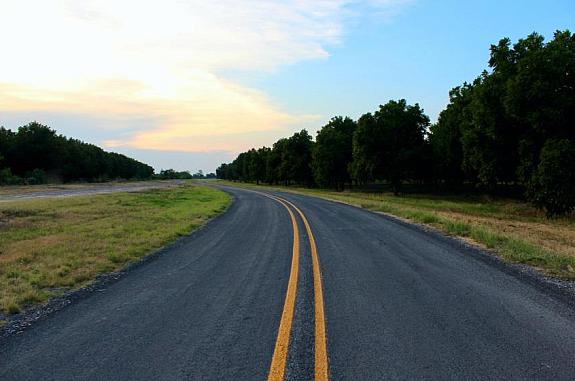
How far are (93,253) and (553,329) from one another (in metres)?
10.8

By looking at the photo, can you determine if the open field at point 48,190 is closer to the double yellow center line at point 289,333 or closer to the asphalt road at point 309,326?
the asphalt road at point 309,326

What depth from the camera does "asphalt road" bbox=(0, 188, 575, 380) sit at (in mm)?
4363

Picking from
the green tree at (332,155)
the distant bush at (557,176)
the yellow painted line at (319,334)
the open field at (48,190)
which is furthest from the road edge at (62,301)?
the green tree at (332,155)

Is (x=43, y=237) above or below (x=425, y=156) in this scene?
below

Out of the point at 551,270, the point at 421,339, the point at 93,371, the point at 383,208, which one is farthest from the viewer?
the point at 383,208

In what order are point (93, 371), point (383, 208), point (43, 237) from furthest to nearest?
point (383, 208) → point (43, 237) → point (93, 371)

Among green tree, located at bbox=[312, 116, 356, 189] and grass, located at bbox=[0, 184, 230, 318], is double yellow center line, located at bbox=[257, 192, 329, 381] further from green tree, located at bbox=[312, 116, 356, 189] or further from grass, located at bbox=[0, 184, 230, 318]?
green tree, located at bbox=[312, 116, 356, 189]

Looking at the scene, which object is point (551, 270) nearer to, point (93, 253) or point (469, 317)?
point (469, 317)

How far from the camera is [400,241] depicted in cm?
1336

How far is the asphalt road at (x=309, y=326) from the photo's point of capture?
4.36 metres

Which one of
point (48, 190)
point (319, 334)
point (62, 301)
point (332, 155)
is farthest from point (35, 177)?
point (319, 334)

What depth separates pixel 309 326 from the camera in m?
5.59

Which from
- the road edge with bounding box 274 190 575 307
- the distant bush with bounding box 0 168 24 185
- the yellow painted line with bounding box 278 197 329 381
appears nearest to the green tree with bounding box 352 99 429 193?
the road edge with bounding box 274 190 575 307

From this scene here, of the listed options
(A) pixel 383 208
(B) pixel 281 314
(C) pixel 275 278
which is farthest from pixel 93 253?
(A) pixel 383 208
